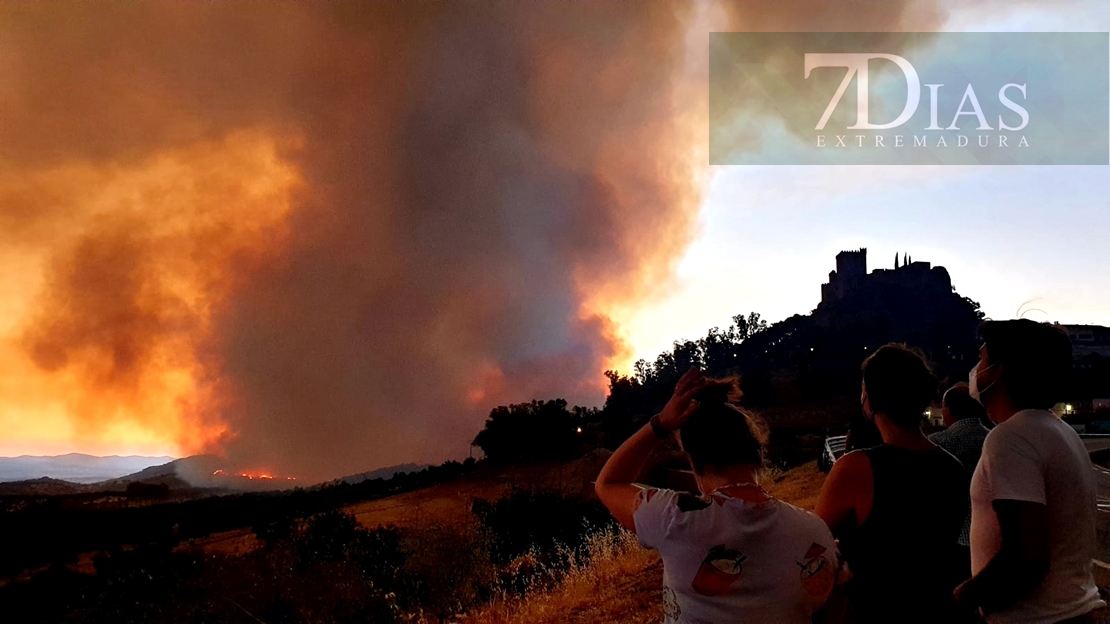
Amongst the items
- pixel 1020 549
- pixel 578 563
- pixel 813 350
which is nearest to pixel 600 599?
pixel 578 563

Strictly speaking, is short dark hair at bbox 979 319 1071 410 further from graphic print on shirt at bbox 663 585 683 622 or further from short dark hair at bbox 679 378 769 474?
graphic print on shirt at bbox 663 585 683 622

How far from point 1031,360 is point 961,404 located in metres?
1.40

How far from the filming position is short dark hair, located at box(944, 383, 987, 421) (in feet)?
10.5

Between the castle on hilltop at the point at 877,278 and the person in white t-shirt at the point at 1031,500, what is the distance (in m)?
82.5

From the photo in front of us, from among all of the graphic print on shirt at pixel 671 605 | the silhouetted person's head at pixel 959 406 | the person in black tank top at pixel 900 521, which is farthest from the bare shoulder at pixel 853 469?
the silhouetted person's head at pixel 959 406

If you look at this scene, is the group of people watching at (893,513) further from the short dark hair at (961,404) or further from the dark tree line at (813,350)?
the dark tree line at (813,350)

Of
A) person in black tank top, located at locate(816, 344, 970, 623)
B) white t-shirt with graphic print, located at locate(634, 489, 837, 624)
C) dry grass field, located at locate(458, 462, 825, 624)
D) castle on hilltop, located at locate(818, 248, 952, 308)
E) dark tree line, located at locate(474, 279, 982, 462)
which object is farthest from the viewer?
castle on hilltop, located at locate(818, 248, 952, 308)

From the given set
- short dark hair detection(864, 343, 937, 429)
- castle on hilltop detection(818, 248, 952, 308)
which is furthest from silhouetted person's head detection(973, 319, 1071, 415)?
castle on hilltop detection(818, 248, 952, 308)

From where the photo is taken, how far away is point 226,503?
18.0m

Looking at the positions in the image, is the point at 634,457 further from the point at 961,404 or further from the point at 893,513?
the point at 961,404

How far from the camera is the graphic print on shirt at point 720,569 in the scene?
163 centimetres

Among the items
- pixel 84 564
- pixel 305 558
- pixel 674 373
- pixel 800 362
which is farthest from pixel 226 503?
pixel 800 362

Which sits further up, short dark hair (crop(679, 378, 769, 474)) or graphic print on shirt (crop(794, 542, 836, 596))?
short dark hair (crop(679, 378, 769, 474))

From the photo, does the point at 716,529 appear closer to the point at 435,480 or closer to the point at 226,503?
the point at 226,503
